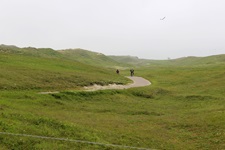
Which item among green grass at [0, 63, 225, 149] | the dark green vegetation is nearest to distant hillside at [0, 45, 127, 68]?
the dark green vegetation

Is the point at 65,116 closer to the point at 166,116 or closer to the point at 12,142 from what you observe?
the point at 12,142

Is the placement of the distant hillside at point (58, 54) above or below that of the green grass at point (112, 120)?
above

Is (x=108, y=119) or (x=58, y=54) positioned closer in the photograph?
(x=108, y=119)

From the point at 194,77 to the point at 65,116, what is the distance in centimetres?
5362

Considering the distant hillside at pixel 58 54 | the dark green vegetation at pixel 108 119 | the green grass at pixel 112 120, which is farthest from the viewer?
the distant hillside at pixel 58 54

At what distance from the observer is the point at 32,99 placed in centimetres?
3203

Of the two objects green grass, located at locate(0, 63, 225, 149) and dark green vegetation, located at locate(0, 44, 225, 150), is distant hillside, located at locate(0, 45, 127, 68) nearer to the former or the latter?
dark green vegetation, located at locate(0, 44, 225, 150)

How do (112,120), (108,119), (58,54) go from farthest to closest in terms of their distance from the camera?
(58,54)
(108,119)
(112,120)

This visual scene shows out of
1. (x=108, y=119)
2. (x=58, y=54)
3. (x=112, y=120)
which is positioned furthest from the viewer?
(x=58, y=54)

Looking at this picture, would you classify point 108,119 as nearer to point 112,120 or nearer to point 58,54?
point 112,120

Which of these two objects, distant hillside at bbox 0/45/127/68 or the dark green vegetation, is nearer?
the dark green vegetation

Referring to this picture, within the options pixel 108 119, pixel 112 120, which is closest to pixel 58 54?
pixel 108 119

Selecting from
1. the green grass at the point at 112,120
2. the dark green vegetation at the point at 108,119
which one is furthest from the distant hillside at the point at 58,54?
the green grass at the point at 112,120

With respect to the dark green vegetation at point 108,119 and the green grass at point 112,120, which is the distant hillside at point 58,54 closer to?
the dark green vegetation at point 108,119
